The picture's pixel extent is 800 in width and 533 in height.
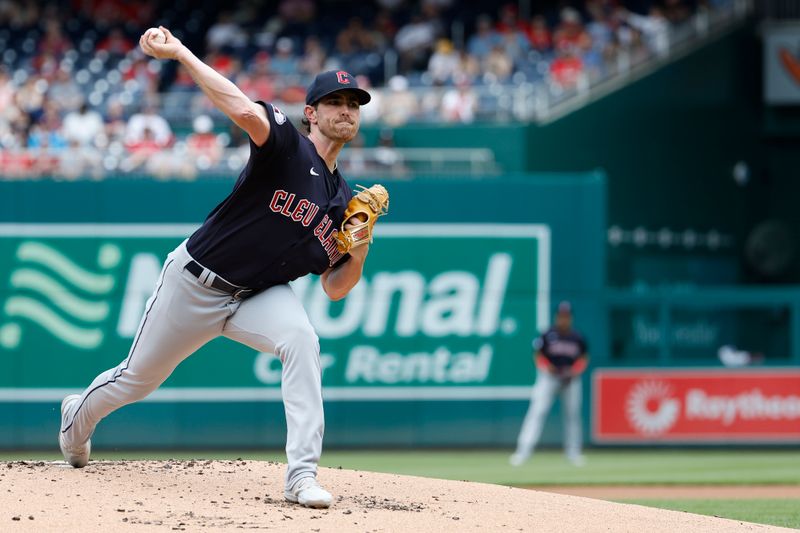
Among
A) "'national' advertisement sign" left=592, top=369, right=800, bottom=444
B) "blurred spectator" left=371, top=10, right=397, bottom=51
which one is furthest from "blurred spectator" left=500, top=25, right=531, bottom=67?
"'national' advertisement sign" left=592, top=369, right=800, bottom=444

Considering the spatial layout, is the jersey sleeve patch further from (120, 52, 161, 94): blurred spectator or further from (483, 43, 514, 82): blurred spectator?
(120, 52, 161, 94): blurred spectator

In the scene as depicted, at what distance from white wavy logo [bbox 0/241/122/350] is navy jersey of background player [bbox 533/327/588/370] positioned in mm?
4907

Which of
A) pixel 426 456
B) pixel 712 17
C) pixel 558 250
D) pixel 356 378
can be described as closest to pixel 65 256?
pixel 356 378

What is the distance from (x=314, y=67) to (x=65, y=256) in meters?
→ 5.04

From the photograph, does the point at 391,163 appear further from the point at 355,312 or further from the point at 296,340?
the point at 296,340

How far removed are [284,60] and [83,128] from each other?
375cm

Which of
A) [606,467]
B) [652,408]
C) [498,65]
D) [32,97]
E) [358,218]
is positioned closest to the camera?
[358,218]

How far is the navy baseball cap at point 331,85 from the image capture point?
5801 millimetres

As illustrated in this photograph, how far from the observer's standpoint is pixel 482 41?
1923 cm

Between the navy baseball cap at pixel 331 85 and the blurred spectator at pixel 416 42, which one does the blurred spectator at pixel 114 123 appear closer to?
the blurred spectator at pixel 416 42

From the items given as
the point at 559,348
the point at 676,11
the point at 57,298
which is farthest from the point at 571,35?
the point at 57,298

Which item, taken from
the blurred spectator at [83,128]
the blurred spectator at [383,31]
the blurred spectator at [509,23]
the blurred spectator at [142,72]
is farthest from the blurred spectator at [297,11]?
the blurred spectator at [83,128]

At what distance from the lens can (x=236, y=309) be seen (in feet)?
19.7

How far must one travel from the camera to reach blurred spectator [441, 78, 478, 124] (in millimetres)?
17672
